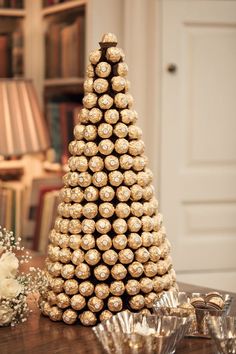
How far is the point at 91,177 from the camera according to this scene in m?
1.55

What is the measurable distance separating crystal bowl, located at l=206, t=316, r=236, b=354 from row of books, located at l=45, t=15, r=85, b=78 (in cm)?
341

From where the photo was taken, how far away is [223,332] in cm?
131

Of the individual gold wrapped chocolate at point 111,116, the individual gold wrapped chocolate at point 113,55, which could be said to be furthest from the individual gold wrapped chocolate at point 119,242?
the individual gold wrapped chocolate at point 113,55

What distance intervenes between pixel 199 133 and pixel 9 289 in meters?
2.88

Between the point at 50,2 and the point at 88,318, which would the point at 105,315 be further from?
the point at 50,2

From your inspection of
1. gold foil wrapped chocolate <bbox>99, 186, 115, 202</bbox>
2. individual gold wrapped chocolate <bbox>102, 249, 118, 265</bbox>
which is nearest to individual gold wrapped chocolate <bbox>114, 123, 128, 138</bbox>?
gold foil wrapped chocolate <bbox>99, 186, 115, 202</bbox>

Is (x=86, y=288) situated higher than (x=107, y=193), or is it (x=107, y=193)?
(x=107, y=193)

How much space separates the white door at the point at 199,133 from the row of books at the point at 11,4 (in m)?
1.27

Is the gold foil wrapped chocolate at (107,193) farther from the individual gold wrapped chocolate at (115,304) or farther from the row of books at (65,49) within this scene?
the row of books at (65,49)

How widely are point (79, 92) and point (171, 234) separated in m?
1.07

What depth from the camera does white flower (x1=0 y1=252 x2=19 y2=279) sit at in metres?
1.54

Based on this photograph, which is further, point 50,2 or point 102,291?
point 50,2

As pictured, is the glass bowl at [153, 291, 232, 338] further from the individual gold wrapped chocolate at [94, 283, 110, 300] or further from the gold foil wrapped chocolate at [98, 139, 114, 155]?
the gold foil wrapped chocolate at [98, 139, 114, 155]

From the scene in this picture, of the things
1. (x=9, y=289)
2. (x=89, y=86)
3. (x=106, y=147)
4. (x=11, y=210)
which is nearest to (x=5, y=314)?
(x=9, y=289)
